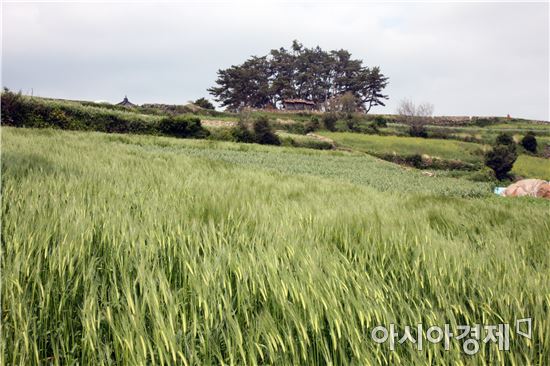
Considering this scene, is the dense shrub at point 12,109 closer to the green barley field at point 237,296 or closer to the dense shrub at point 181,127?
the dense shrub at point 181,127

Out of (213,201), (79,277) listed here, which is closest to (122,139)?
(213,201)

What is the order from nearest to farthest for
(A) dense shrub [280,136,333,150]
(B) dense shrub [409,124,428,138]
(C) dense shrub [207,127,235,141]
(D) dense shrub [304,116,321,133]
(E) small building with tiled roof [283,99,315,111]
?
(C) dense shrub [207,127,235,141], (A) dense shrub [280,136,333,150], (B) dense shrub [409,124,428,138], (D) dense shrub [304,116,321,133], (E) small building with tiled roof [283,99,315,111]

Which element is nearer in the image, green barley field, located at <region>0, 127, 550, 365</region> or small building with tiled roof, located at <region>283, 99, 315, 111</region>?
green barley field, located at <region>0, 127, 550, 365</region>

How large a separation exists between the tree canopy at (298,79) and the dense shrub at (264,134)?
34.9 m

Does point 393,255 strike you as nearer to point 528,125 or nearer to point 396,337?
point 396,337

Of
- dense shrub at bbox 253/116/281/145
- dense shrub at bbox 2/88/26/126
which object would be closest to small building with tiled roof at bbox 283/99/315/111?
dense shrub at bbox 253/116/281/145

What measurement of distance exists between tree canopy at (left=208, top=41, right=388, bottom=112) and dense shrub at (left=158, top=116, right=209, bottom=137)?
37.5m

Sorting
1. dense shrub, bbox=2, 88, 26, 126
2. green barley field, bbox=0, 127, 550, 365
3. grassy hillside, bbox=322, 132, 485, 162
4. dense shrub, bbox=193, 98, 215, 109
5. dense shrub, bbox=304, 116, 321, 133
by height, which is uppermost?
dense shrub, bbox=193, 98, 215, 109

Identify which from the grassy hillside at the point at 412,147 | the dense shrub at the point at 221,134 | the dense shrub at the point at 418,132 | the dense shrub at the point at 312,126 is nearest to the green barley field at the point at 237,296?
the dense shrub at the point at 221,134

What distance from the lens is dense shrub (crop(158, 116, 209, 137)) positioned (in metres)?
26.8

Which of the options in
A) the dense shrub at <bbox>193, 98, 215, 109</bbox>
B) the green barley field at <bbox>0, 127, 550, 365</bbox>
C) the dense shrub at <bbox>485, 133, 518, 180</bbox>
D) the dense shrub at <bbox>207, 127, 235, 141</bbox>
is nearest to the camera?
the green barley field at <bbox>0, 127, 550, 365</bbox>

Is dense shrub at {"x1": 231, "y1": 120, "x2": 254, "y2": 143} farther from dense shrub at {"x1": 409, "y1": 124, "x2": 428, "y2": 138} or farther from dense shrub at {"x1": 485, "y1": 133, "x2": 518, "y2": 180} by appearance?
dense shrub at {"x1": 409, "y1": 124, "x2": 428, "y2": 138}

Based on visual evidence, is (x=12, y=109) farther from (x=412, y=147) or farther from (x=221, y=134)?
(x=412, y=147)

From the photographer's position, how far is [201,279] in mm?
1238
